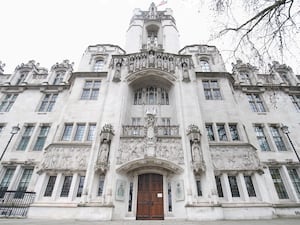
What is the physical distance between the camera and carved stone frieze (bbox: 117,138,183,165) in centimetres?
1002

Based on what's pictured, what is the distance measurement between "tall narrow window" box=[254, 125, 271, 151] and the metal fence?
16.6m

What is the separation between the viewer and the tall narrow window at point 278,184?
11133 millimetres

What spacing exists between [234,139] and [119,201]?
9.09 metres

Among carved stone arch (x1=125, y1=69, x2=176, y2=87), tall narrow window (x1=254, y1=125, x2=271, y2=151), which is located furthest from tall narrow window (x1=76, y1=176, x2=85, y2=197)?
tall narrow window (x1=254, y1=125, x2=271, y2=151)

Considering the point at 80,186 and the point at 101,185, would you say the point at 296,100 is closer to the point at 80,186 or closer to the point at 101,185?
the point at 101,185

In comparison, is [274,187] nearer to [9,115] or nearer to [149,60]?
[149,60]

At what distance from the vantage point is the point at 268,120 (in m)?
14.2

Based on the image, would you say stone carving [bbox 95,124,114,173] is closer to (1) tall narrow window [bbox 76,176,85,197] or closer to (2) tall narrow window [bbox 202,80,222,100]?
(1) tall narrow window [bbox 76,176,85,197]

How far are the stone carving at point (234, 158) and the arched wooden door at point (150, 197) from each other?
3985 mm

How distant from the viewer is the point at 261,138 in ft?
44.1

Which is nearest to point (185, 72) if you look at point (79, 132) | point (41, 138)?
point (79, 132)

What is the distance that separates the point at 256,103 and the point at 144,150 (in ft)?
40.4

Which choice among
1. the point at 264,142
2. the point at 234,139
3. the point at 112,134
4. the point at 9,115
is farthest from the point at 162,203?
the point at 9,115

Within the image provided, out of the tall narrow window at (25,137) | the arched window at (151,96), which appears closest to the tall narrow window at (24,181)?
the tall narrow window at (25,137)
